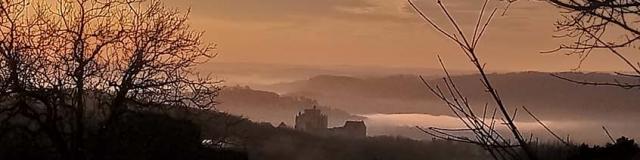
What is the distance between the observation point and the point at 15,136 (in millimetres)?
17969

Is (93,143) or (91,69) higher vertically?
(91,69)

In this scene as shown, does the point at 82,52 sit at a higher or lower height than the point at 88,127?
higher

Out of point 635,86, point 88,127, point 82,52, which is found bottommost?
point 635,86

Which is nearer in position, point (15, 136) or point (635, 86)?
point (635, 86)

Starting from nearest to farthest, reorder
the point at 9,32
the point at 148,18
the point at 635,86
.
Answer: the point at 635,86, the point at 9,32, the point at 148,18

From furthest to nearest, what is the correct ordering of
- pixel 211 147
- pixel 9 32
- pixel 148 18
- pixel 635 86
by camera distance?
1. pixel 211 147
2. pixel 148 18
3. pixel 9 32
4. pixel 635 86

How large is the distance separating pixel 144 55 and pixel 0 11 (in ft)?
9.13

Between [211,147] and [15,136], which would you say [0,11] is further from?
[211,147]

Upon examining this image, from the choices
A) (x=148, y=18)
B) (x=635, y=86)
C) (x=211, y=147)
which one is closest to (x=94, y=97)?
(x=148, y=18)

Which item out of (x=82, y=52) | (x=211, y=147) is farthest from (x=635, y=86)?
(x=211, y=147)

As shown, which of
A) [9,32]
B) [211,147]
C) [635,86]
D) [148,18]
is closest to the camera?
[635,86]

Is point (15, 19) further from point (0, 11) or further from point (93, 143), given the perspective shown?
point (93, 143)

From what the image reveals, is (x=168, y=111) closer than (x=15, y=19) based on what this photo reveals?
No

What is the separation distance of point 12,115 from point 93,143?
1593 millimetres
